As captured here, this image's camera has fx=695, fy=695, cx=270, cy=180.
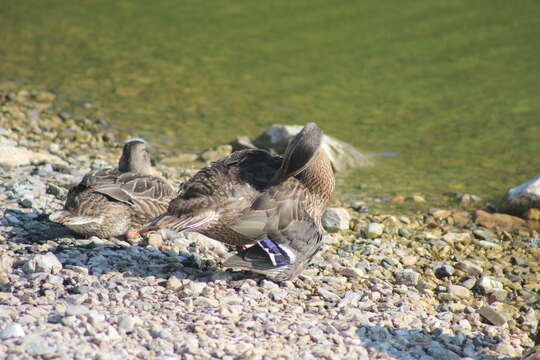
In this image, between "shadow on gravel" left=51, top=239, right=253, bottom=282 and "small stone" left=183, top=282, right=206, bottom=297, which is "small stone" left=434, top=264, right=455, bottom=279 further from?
"small stone" left=183, top=282, right=206, bottom=297

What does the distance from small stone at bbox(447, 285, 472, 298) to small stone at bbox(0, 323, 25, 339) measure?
379 cm

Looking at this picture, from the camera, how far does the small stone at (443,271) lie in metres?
6.74

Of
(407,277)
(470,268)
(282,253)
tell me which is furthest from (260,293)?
(470,268)

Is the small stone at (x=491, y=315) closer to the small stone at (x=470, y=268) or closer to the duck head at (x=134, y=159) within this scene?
the small stone at (x=470, y=268)

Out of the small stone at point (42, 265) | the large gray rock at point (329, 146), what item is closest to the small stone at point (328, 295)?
the small stone at point (42, 265)

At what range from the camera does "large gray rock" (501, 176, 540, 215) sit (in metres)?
8.36

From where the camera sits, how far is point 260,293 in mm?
5383

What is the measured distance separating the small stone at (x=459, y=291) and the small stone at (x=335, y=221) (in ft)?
4.66

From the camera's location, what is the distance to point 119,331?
4441 mm

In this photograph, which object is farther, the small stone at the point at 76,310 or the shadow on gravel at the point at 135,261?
the shadow on gravel at the point at 135,261

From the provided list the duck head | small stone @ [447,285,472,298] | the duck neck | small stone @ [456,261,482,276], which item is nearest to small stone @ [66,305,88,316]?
the duck neck

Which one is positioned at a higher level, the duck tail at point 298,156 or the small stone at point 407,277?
the duck tail at point 298,156

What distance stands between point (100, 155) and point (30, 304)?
5.13 meters

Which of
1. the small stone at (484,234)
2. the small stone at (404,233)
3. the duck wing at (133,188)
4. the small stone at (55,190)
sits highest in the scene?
the duck wing at (133,188)
